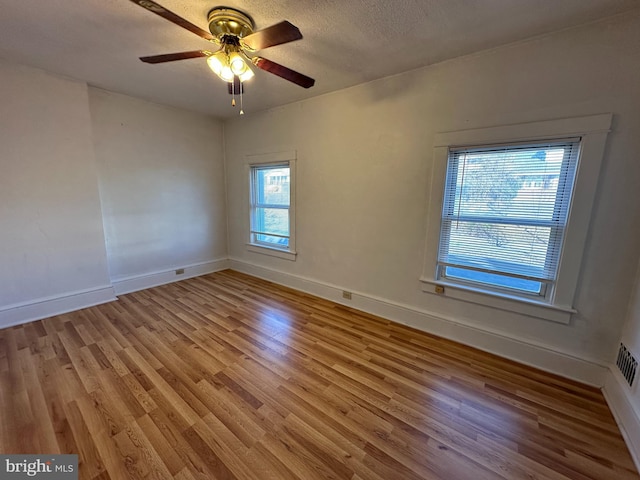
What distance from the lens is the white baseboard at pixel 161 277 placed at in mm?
3527

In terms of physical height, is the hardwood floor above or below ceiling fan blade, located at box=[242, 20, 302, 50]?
below

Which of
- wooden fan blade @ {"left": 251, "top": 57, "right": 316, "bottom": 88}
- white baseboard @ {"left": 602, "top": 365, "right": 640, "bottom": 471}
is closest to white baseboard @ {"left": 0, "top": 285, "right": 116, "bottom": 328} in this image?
wooden fan blade @ {"left": 251, "top": 57, "right": 316, "bottom": 88}

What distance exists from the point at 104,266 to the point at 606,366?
17.0ft

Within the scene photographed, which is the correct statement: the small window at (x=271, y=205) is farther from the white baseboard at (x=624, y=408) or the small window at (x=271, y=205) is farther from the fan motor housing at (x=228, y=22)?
the white baseboard at (x=624, y=408)

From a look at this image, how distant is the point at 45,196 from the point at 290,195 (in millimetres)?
2726

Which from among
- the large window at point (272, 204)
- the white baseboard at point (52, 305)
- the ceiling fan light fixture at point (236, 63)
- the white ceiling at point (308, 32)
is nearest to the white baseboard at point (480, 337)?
the large window at point (272, 204)

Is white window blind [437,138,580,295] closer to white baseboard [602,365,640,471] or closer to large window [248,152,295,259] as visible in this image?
white baseboard [602,365,640,471]

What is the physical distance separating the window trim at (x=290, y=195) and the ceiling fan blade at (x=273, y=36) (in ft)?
6.19

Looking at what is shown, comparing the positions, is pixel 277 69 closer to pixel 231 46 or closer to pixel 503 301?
pixel 231 46

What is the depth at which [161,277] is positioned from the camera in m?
3.91

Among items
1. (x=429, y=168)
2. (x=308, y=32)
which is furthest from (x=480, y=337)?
(x=308, y=32)

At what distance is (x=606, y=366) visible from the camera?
6.25 feet

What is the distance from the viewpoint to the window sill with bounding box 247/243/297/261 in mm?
3822

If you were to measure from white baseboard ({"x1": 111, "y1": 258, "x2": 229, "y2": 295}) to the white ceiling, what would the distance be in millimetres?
2510
